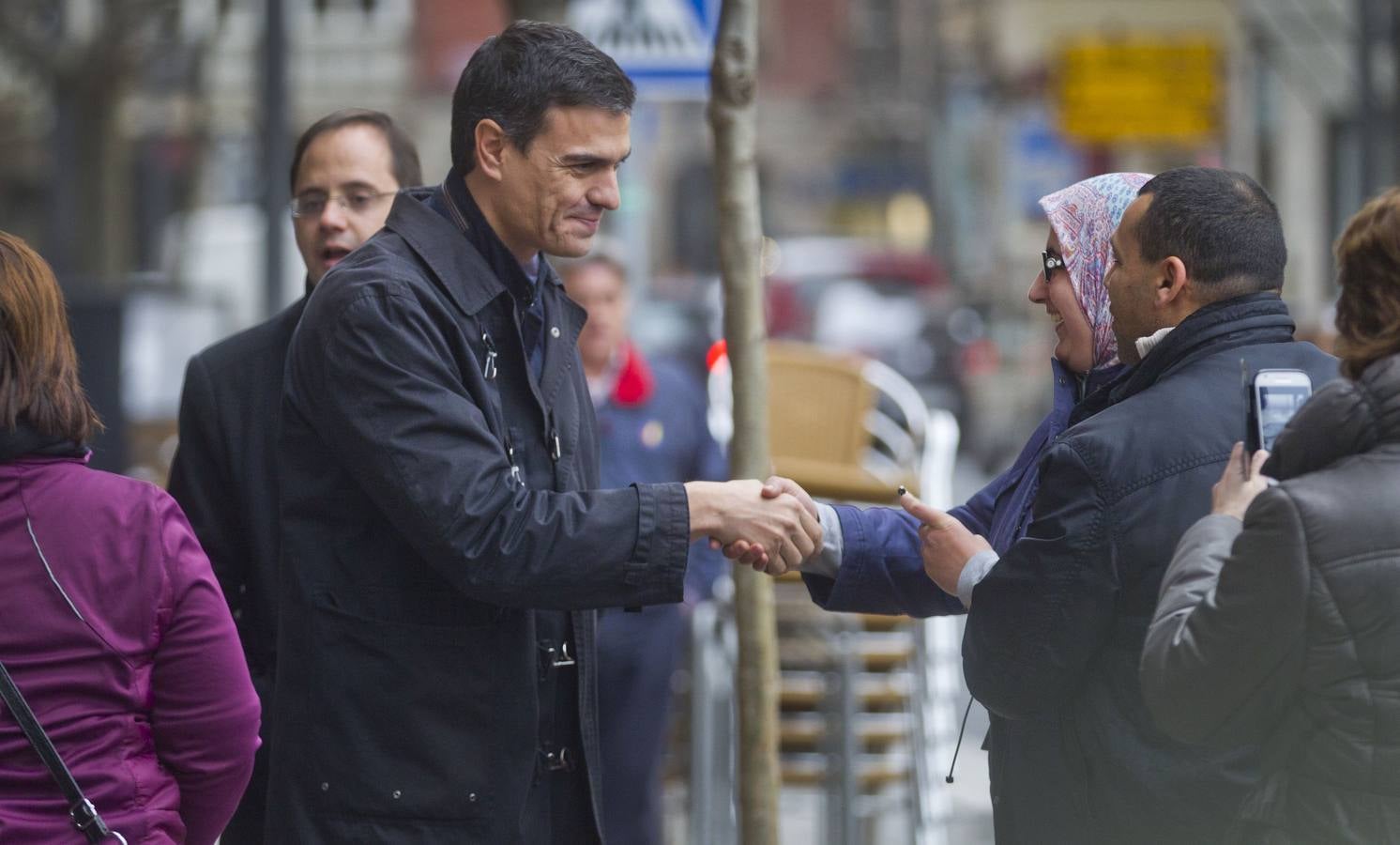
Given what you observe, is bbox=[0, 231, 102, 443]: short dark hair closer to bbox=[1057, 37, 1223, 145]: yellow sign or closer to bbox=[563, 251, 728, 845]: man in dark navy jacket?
bbox=[563, 251, 728, 845]: man in dark navy jacket

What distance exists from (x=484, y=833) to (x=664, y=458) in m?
3.35

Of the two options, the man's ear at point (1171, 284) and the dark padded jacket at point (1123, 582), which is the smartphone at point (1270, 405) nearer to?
the dark padded jacket at point (1123, 582)

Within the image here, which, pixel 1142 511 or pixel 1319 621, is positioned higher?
pixel 1142 511

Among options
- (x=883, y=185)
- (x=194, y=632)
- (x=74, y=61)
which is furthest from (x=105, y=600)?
(x=883, y=185)

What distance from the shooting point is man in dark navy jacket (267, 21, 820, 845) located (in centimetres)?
319

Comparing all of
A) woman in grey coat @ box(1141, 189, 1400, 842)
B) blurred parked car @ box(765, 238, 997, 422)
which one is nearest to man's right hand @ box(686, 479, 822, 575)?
woman in grey coat @ box(1141, 189, 1400, 842)

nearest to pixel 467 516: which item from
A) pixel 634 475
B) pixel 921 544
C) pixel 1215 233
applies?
pixel 921 544

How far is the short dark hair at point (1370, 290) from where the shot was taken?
2.78m

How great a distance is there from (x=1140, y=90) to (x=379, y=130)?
18.1 m

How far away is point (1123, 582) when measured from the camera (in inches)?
119

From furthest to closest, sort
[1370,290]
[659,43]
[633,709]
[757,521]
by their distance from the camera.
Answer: [659,43] < [633,709] < [757,521] < [1370,290]

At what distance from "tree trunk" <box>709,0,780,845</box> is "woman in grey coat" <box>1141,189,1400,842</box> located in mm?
1493

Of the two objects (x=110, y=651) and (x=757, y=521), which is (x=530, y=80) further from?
(x=110, y=651)

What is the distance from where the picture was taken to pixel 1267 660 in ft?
8.96
